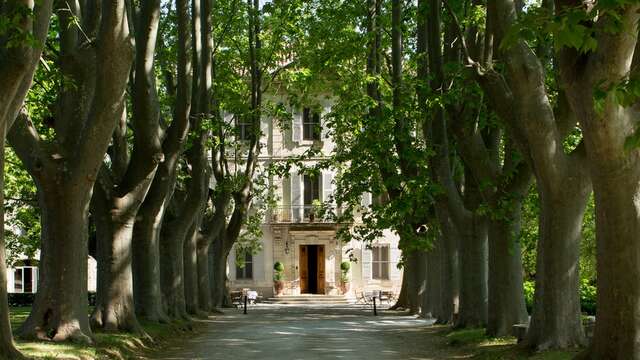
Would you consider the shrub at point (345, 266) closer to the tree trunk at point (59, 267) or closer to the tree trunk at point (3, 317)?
the tree trunk at point (59, 267)

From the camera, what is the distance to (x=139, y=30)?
60.1ft

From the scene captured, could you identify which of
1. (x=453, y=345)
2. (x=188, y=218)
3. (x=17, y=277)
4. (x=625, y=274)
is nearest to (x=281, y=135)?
(x=17, y=277)

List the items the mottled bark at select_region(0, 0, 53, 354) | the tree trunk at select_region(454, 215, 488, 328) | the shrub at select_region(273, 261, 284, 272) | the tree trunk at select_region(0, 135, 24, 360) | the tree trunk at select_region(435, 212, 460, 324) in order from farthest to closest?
the shrub at select_region(273, 261, 284, 272)
the tree trunk at select_region(435, 212, 460, 324)
the tree trunk at select_region(454, 215, 488, 328)
the tree trunk at select_region(0, 135, 24, 360)
the mottled bark at select_region(0, 0, 53, 354)

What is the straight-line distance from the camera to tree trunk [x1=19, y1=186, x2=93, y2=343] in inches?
619

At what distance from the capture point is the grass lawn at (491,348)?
14.3m

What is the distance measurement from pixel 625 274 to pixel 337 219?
20.5 m

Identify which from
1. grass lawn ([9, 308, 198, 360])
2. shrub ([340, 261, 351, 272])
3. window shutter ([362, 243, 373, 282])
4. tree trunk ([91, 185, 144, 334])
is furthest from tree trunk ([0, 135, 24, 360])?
window shutter ([362, 243, 373, 282])

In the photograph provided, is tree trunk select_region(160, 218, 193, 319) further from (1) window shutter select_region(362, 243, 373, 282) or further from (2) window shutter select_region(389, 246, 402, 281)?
(2) window shutter select_region(389, 246, 402, 281)

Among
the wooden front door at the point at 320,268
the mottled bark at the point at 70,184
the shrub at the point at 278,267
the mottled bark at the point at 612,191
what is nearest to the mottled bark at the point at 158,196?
the mottled bark at the point at 70,184

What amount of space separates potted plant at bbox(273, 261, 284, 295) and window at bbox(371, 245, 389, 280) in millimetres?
5023

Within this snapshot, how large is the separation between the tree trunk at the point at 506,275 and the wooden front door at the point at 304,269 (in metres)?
36.9

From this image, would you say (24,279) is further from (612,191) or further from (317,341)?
(612,191)

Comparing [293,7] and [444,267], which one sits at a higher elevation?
[293,7]

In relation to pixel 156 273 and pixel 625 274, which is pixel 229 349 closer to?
pixel 156 273
